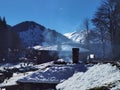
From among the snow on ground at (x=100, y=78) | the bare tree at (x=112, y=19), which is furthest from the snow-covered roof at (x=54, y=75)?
the bare tree at (x=112, y=19)

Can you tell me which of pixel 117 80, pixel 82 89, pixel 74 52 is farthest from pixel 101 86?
pixel 74 52

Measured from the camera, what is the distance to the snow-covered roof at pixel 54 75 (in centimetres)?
1328

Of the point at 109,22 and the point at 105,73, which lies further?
the point at 109,22

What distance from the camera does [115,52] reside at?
33.8m

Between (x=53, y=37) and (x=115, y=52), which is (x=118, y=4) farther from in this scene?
(x=53, y=37)

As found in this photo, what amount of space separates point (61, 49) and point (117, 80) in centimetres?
2927

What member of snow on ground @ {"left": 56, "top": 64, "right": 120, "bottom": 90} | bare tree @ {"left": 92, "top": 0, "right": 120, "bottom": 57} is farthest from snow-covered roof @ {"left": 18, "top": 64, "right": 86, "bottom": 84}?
bare tree @ {"left": 92, "top": 0, "right": 120, "bottom": 57}

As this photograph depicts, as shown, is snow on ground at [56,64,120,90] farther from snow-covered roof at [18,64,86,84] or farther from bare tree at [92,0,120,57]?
bare tree at [92,0,120,57]

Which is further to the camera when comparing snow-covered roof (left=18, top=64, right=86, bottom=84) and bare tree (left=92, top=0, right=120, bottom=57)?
bare tree (left=92, top=0, right=120, bottom=57)

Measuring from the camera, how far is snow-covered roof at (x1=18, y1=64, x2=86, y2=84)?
13.3m

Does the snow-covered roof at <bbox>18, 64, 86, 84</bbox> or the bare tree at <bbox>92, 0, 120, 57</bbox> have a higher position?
the bare tree at <bbox>92, 0, 120, 57</bbox>

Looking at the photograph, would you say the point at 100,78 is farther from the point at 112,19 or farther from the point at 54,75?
the point at 112,19

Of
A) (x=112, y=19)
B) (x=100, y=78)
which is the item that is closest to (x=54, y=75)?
(x=100, y=78)

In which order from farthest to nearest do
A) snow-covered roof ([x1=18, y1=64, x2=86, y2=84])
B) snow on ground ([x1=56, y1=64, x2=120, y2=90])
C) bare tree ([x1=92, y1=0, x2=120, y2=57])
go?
1. bare tree ([x1=92, y1=0, x2=120, y2=57])
2. snow-covered roof ([x1=18, y1=64, x2=86, y2=84])
3. snow on ground ([x1=56, y1=64, x2=120, y2=90])
